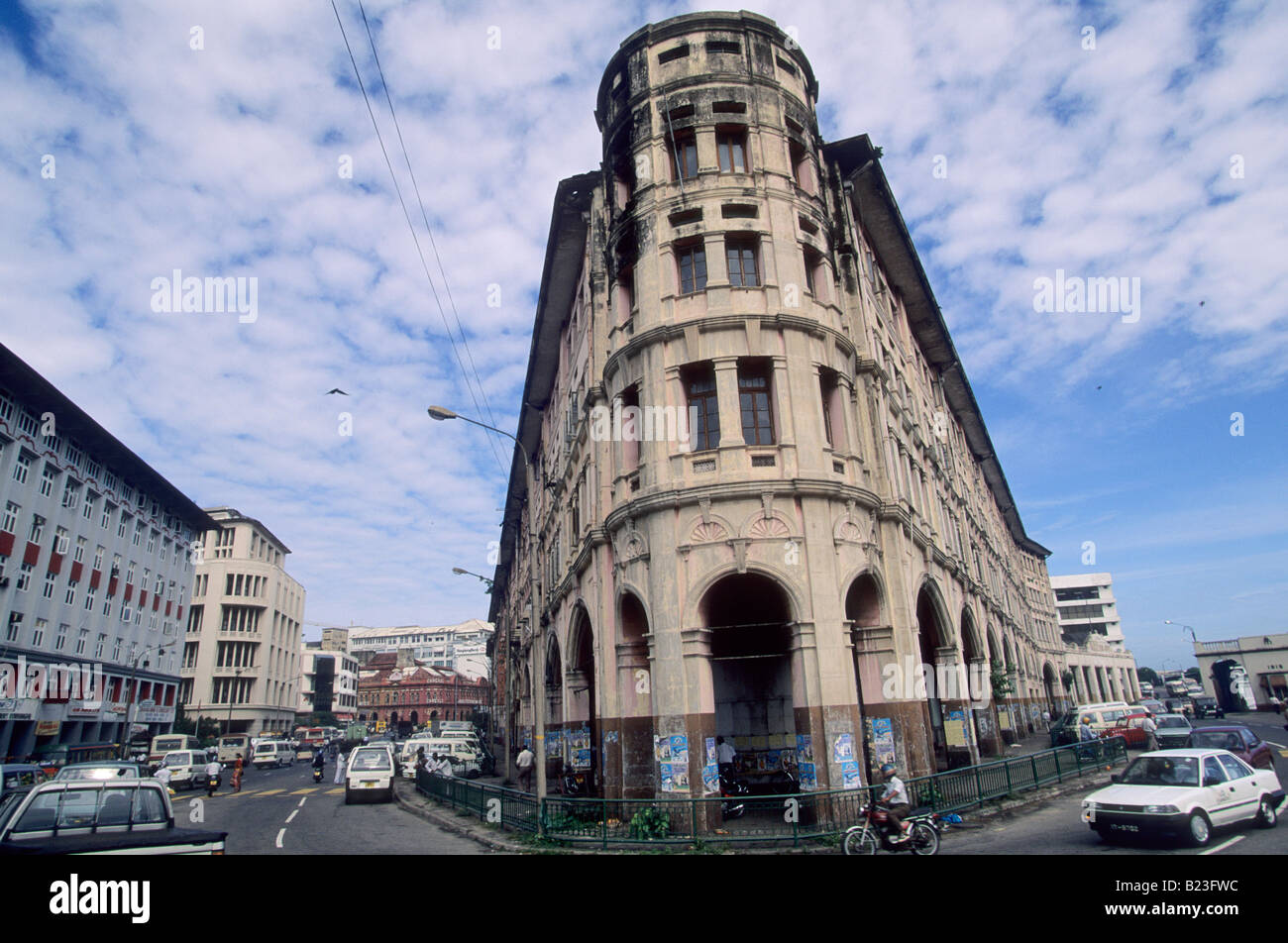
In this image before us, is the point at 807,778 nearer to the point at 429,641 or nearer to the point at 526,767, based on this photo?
the point at 526,767

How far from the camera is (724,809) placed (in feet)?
54.6

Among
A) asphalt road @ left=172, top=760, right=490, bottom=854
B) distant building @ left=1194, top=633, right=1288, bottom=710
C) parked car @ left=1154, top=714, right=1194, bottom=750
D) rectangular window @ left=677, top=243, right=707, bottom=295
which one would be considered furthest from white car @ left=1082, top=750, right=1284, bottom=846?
distant building @ left=1194, top=633, right=1288, bottom=710

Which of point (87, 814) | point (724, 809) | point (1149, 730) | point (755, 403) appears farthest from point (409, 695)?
point (87, 814)

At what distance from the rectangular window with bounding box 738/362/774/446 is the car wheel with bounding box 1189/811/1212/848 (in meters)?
11.3

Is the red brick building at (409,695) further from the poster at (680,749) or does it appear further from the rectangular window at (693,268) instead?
the rectangular window at (693,268)

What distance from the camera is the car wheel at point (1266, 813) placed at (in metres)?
12.3

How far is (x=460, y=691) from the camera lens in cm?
14012

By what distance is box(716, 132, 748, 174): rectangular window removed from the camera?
71.1 ft

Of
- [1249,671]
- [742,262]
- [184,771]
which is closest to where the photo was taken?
[742,262]

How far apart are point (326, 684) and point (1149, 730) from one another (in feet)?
424

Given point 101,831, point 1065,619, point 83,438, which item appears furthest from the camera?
point 1065,619
